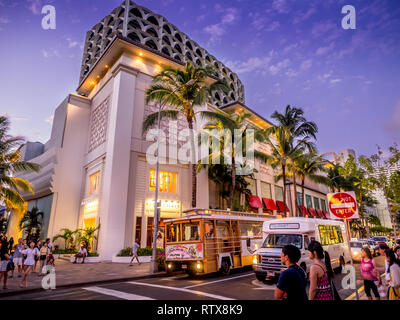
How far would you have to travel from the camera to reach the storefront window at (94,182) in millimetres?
24928

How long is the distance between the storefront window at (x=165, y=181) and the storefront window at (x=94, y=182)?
536 centimetres

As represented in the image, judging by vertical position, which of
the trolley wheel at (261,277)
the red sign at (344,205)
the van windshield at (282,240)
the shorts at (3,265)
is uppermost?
the red sign at (344,205)

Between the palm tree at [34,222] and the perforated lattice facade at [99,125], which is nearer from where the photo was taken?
the perforated lattice facade at [99,125]

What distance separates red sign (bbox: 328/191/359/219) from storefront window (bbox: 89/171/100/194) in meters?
21.4

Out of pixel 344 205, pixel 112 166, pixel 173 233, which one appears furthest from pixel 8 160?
pixel 344 205

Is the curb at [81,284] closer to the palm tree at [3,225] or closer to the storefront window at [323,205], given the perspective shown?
the palm tree at [3,225]

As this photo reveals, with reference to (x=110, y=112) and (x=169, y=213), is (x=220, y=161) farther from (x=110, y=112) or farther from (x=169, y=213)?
(x=110, y=112)

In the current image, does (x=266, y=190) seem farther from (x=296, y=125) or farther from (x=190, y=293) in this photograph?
(x=190, y=293)

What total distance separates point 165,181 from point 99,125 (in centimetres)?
934

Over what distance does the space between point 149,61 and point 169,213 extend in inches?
624

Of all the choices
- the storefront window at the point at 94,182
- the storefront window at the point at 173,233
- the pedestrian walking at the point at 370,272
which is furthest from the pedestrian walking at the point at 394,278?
the storefront window at the point at 94,182

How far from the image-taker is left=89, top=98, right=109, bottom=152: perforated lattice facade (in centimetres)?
2583

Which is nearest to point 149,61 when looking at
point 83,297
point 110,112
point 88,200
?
point 110,112

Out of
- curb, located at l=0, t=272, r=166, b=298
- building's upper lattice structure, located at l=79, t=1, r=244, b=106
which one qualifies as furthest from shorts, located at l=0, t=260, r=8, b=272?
building's upper lattice structure, located at l=79, t=1, r=244, b=106
